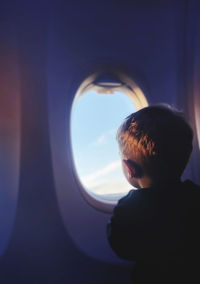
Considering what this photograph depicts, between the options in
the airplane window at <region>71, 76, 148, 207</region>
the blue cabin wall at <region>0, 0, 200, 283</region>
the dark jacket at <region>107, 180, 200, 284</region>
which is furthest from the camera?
the airplane window at <region>71, 76, 148, 207</region>

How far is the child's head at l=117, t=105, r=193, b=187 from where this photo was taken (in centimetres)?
60

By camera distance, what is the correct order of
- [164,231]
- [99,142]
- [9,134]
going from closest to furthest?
[164,231] → [9,134] → [99,142]

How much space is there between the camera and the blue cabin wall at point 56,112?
3.57 ft

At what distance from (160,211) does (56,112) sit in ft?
2.54

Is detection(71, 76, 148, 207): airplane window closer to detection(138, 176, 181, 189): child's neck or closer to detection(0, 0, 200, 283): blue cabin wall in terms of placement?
detection(0, 0, 200, 283): blue cabin wall

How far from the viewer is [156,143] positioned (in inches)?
23.6

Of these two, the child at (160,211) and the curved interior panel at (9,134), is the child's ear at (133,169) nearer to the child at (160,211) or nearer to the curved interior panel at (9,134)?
the child at (160,211)

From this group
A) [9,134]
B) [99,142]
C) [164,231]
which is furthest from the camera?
[99,142]

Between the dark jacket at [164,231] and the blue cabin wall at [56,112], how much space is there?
60 cm

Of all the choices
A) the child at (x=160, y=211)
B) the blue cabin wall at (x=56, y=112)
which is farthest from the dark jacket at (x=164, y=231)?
the blue cabin wall at (x=56, y=112)

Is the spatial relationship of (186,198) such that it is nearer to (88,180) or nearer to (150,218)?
(150,218)

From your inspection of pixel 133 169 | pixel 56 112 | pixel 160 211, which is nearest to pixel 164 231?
pixel 160 211

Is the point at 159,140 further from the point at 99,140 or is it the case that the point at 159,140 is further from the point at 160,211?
the point at 99,140

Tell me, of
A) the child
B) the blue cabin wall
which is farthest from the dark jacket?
the blue cabin wall
